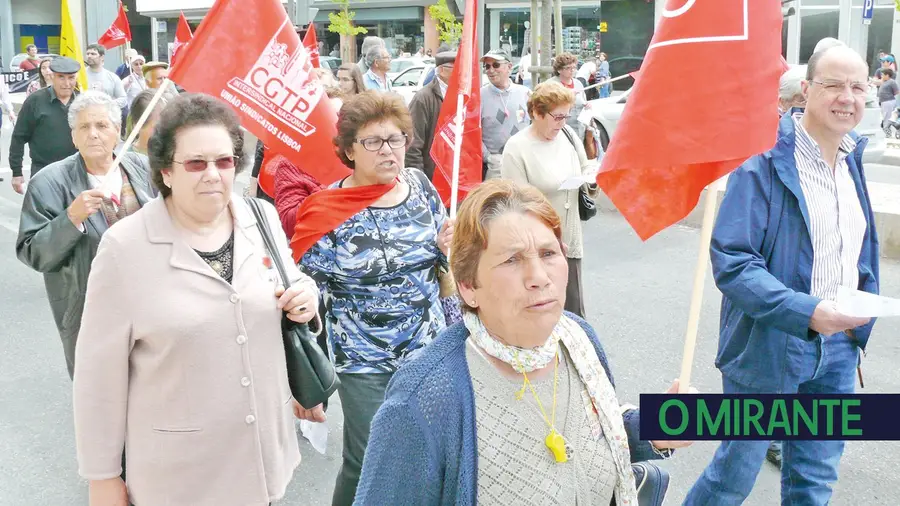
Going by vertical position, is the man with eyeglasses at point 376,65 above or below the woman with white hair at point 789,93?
above

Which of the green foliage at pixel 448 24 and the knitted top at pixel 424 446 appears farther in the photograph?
the green foliage at pixel 448 24

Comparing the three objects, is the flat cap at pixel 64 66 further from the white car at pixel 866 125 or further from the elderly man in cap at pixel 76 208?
the white car at pixel 866 125

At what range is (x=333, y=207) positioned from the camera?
12.8ft

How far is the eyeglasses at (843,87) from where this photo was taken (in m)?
3.44

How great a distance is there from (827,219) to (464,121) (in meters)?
3.21

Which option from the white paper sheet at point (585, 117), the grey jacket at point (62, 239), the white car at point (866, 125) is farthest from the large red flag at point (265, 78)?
the white car at point (866, 125)

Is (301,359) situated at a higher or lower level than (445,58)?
lower

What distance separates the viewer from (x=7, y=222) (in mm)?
11594

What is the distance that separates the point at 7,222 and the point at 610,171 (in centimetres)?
1049

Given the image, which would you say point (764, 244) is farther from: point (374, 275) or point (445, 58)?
point (445, 58)

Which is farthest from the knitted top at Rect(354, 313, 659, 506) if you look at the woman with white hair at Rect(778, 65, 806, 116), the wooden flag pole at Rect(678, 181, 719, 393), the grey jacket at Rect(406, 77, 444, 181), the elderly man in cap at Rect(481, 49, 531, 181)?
the elderly man in cap at Rect(481, 49, 531, 181)

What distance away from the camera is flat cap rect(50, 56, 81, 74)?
867 centimetres

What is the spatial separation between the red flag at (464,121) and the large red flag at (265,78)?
831 millimetres

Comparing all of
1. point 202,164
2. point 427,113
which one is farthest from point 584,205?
point 202,164
